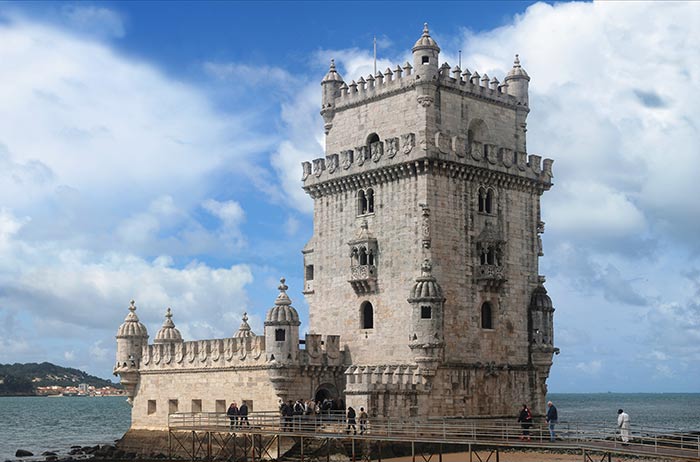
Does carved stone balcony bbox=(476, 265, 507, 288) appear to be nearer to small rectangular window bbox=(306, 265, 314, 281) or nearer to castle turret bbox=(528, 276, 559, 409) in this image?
castle turret bbox=(528, 276, 559, 409)

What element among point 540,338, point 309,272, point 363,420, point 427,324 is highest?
point 309,272

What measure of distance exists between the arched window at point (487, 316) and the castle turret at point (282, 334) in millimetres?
9233

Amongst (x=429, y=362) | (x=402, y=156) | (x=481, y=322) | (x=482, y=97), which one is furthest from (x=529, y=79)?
(x=429, y=362)

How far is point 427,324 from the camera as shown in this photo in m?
49.8

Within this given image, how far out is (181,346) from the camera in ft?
193

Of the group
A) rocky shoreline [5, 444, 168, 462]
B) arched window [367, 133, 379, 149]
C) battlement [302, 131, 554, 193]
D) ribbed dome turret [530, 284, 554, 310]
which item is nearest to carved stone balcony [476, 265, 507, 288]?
ribbed dome turret [530, 284, 554, 310]

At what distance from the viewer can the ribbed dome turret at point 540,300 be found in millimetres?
→ 55375

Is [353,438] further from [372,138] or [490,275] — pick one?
[372,138]

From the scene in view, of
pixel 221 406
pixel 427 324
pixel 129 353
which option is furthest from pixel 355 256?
pixel 129 353

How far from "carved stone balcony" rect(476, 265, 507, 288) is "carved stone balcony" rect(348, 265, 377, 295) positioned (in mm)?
5129

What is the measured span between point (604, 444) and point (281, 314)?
60.5ft

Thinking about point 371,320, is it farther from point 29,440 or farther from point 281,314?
point 29,440

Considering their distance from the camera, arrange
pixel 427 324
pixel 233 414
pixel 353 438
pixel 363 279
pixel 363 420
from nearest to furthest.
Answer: pixel 353 438, pixel 363 420, pixel 427 324, pixel 233 414, pixel 363 279

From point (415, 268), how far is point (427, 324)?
9.56ft
